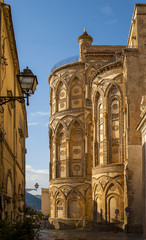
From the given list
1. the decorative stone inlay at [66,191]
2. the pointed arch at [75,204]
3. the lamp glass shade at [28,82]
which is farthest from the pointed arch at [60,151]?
the lamp glass shade at [28,82]

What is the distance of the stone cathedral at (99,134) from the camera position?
26.9 meters

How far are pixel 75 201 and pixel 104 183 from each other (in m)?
9.24

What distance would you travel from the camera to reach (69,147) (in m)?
39.8

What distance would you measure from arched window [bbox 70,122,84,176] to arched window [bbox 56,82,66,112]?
269 cm

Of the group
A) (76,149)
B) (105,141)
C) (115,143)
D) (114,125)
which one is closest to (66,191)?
(76,149)

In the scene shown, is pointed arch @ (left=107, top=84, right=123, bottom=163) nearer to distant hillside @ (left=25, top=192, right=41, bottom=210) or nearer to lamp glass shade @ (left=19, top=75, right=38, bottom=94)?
lamp glass shade @ (left=19, top=75, right=38, bottom=94)

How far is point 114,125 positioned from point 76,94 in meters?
11.4

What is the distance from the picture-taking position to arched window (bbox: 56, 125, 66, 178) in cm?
4028

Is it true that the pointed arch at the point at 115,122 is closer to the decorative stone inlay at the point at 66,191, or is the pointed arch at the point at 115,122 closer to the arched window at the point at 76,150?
the arched window at the point at 76,150

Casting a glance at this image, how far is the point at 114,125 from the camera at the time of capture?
30469 mm

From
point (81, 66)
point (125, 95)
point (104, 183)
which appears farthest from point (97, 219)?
point (81, 66)

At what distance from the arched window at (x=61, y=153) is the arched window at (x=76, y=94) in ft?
9.37

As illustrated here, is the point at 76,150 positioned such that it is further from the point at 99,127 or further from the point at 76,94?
the point at 99,127

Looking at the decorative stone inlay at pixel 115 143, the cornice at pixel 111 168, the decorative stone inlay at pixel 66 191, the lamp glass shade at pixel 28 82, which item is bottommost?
the decorative stone inlay at pixel 66 191
